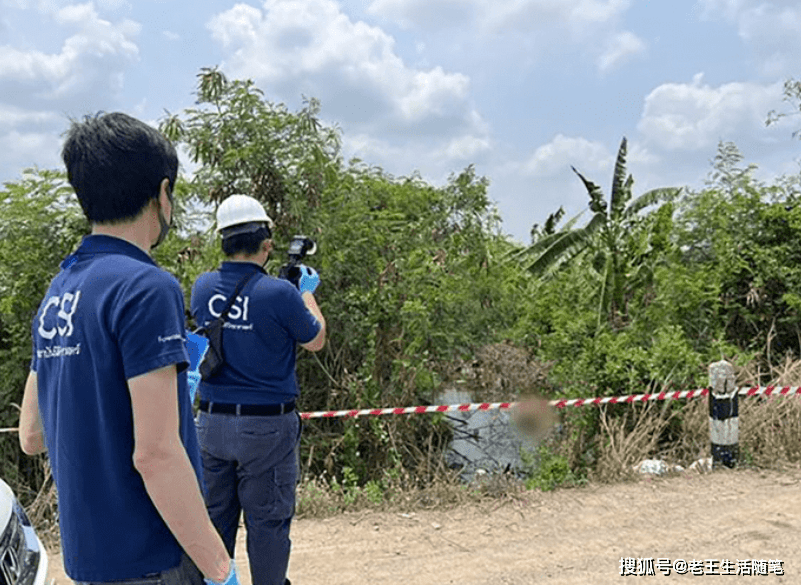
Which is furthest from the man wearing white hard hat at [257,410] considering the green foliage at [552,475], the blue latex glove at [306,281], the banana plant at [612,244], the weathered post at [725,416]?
the banana plant at [612,244]

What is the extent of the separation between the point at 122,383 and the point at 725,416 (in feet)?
22.0

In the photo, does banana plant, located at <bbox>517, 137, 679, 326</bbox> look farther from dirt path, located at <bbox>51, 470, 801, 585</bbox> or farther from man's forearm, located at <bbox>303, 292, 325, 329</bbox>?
man's forearm, located at <bbox>303, 292, 325, 329</bbox>

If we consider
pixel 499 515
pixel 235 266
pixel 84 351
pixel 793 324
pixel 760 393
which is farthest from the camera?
pixel 793 324

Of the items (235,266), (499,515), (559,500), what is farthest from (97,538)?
(559,500)

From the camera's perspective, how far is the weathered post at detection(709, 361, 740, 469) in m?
7.33

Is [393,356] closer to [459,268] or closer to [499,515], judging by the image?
[459,268]

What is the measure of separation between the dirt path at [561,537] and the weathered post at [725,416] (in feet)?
1.57

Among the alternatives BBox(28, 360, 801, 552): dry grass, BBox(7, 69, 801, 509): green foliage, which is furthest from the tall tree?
BBox(28, 360, 801, 552): dry grass

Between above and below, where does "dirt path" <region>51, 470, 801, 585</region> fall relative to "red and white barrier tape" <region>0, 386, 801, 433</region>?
below

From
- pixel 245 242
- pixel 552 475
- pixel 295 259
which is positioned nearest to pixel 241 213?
pixel 245 242

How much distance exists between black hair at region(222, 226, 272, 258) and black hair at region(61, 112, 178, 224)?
198cm

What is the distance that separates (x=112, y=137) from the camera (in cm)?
184

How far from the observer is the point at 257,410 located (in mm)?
3787

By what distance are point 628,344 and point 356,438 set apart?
3.42 meters
